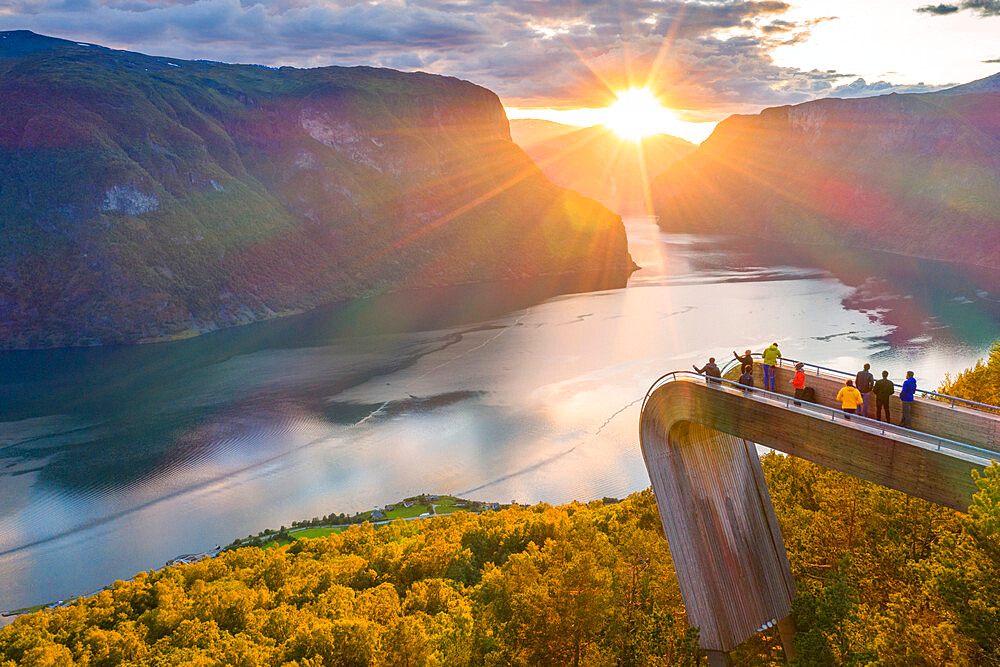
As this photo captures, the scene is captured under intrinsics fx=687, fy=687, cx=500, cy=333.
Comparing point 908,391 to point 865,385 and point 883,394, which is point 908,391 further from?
point 865,385

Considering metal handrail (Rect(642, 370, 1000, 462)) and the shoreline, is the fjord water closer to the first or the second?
the shoreline

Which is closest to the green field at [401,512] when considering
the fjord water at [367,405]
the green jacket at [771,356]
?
the fjord water at [367,405]

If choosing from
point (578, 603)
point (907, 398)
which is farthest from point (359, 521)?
point (907, 398)

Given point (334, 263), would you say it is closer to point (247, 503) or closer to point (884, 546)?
point (247, 503)

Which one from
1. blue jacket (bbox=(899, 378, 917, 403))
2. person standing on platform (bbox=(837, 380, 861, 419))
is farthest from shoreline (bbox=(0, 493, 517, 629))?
blue jacket (bbox=(899, 378, 917, 403))

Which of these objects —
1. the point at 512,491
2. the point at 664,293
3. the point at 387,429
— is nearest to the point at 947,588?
the point at 512,491
